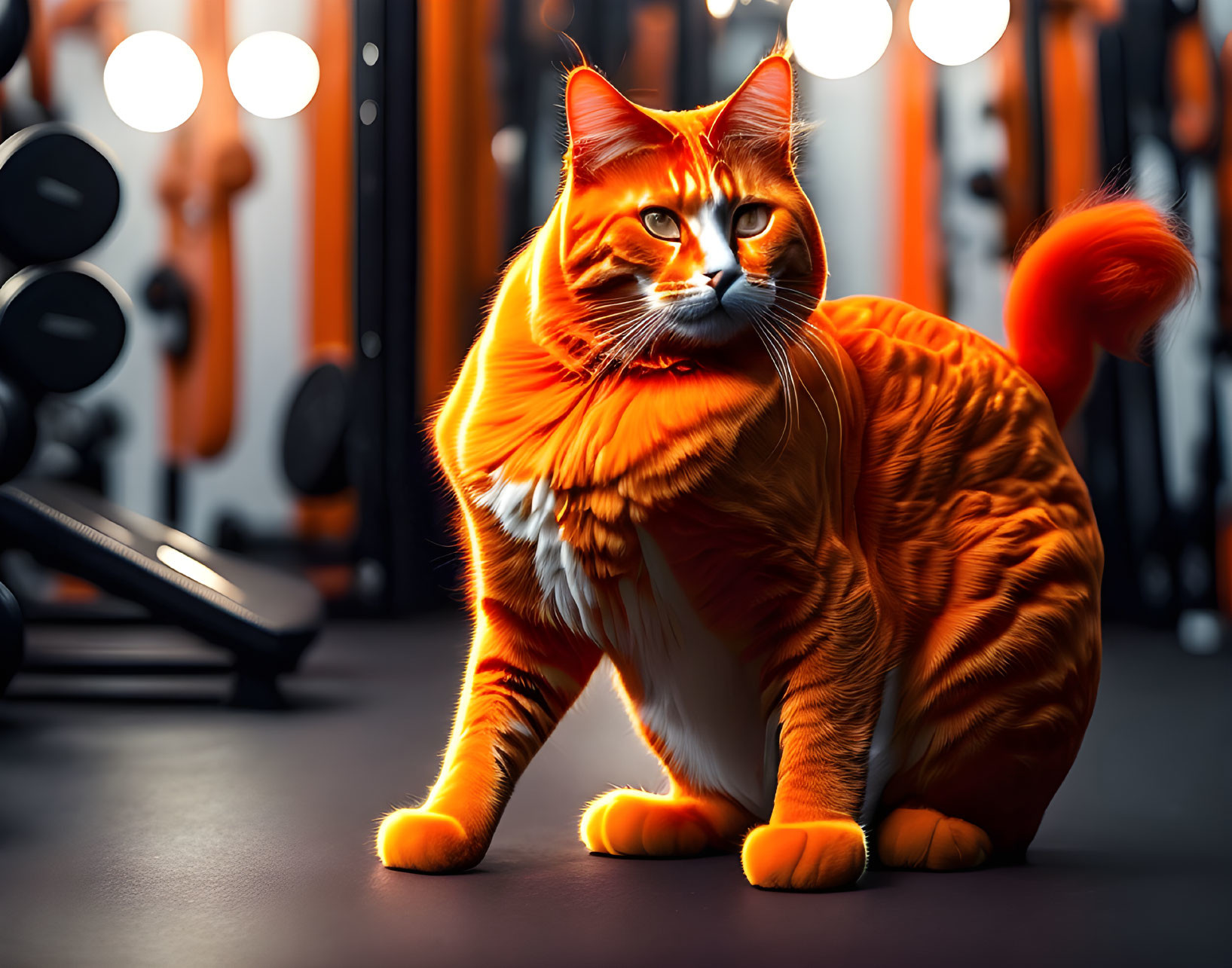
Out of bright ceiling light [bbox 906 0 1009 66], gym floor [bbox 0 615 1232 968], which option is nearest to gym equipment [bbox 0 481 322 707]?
gym floor [bbox 0 615 1232 968]

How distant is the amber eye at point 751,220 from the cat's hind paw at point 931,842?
46 cm

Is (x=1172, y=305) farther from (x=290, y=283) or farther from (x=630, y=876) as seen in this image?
(x=290, y=283)

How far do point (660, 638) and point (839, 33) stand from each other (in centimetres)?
252

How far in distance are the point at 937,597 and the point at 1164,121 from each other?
245cm

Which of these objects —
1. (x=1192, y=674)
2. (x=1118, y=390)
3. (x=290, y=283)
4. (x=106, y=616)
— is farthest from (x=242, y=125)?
(x=1192, y=674)

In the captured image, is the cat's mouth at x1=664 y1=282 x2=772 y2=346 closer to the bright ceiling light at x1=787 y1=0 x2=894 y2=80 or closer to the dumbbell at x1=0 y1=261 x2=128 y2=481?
the dumbbell at x1=0 y1=261 x2=128 y2=481

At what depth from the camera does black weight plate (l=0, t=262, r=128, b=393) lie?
1792 millimetres

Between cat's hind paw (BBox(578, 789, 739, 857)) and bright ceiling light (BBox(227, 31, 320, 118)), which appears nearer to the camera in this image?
cat's hind paw (BBox(578, 789, 739, 857))

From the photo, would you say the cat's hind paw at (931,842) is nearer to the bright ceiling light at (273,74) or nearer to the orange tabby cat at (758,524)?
the orange tabby cat at (758,524)

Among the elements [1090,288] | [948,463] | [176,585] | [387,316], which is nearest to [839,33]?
[387,316]

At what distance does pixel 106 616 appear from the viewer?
84.0 inches

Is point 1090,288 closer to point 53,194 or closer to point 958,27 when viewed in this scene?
point 53,194

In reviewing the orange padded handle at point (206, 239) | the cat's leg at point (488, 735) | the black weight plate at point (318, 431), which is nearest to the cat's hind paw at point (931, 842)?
the cat's leg at point (488, 735)

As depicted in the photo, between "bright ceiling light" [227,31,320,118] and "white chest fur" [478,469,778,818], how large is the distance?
2340 mm
